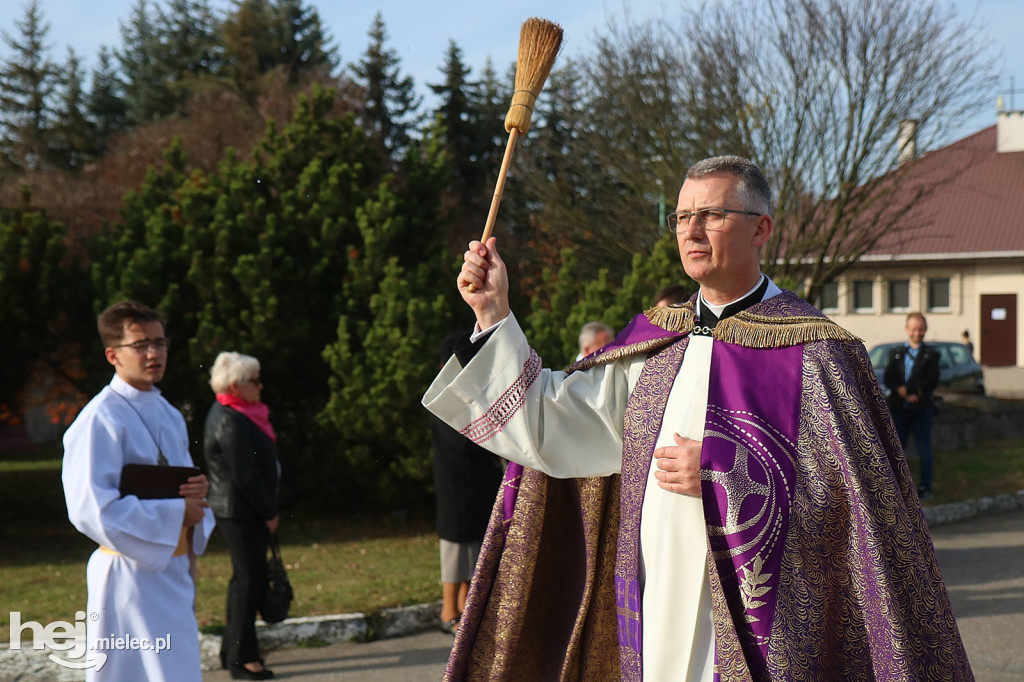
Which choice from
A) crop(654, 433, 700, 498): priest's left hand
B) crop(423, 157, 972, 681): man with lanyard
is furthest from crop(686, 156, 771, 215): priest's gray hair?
crop(654, 433, 700, 498): priest's left hand

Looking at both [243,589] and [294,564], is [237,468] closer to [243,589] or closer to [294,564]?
[243,589]

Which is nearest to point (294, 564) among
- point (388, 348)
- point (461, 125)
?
point (388, 348)

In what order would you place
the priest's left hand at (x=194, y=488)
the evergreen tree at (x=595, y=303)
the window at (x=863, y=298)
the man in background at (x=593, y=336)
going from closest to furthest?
the priest's left hand at (x=194, y=488), the man in background at (x=593, y=336), the evergreen tree at (x=595, y=303), the window at (x=863, y=298)

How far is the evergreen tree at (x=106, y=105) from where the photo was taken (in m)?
37.6

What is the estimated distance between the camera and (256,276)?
11227 mm

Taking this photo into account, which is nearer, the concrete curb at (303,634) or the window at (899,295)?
the concrete curb at (303,634)

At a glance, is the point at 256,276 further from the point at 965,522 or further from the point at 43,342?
the point at 965,522

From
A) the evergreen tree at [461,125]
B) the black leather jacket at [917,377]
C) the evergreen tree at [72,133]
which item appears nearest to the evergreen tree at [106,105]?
the evergreen tree at [72,133]

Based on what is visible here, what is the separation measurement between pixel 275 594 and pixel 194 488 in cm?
210

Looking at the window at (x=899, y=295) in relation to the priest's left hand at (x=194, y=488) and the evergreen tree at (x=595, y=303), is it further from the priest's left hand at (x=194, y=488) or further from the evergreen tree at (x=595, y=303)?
the priest's left hand at (x=194, y=488)

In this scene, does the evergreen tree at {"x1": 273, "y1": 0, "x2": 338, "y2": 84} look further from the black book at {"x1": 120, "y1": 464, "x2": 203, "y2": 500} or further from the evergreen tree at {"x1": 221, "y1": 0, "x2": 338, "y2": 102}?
the black book at {"x1": 120, "y1": 464, "x2": 203, "y2": 500}

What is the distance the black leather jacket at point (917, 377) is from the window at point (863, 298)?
2249 centimetres

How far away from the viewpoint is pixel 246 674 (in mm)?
6547

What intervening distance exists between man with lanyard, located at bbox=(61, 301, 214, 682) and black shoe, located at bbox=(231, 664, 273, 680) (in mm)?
1899
